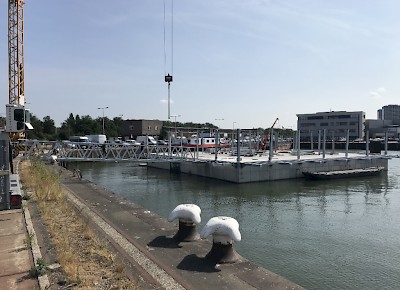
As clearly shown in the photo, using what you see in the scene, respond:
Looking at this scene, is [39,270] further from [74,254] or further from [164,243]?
[164,243]

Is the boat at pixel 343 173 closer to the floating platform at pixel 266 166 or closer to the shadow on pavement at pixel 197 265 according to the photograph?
the floating platform at pixel 266 166

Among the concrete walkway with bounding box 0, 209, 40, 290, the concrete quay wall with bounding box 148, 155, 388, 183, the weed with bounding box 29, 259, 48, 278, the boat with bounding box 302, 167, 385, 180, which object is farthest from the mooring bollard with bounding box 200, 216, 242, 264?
the boat with bounding box 302, 167, 385, 180

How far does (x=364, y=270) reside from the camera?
12156 millimetres

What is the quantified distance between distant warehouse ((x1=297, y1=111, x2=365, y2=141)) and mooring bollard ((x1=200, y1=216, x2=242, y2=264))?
132 m

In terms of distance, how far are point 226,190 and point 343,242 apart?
1616 centimetres

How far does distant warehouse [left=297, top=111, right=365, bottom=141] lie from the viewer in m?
142

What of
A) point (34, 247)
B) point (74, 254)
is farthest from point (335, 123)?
point (34, 247)

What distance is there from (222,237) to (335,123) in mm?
149908

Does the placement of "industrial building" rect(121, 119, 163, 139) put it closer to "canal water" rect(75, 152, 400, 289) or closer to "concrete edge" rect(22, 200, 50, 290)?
"canal water" rect(75, 152, 400, 289)

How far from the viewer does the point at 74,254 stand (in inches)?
355

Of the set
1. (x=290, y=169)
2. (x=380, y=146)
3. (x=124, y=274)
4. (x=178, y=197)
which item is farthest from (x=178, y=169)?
(x=380, y=146)


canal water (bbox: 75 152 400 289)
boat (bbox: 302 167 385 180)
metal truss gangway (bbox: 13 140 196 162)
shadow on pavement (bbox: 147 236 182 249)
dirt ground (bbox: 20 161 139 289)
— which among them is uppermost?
metal truss gangway (bbox: 13 140 196 162)

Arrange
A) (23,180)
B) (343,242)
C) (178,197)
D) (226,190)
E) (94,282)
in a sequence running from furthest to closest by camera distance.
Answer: (226,190)
(178,197)
(23,180)
(343,242)
(94,282)

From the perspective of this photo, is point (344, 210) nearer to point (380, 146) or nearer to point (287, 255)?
point (287, 255)
